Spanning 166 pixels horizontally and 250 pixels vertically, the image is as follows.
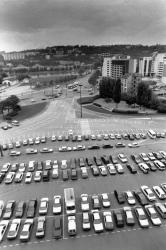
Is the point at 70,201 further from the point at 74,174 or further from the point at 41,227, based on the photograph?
the point at 74,174

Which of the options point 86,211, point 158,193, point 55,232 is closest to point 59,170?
point 86,211

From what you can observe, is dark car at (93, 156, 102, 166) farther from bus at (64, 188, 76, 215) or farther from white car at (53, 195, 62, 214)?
white car at (53, 195, 62, 214)

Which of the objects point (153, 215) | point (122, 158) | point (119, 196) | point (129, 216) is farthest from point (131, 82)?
point (129, 216)

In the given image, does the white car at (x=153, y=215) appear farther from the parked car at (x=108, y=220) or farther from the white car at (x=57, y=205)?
the white car at (x=57, y=205)

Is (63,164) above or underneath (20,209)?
above

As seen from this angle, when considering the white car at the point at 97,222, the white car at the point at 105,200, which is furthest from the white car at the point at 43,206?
the white car at the point at 105,200

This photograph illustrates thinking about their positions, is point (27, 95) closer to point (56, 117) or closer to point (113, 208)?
point (56, 117)

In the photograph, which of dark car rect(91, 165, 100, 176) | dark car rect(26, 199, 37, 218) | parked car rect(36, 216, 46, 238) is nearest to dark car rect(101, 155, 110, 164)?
dark car rect(91, 165, 100, 176)
